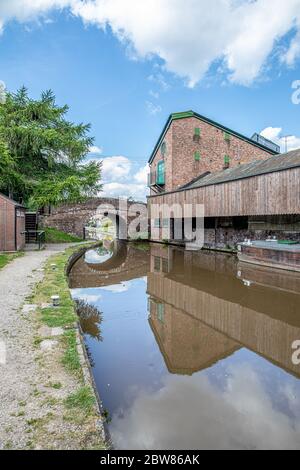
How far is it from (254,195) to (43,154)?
1399cm

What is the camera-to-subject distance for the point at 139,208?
82.0ft

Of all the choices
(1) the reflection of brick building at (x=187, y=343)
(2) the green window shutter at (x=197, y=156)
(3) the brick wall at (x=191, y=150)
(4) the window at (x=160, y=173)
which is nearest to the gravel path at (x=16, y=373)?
(1) the reflection of brick building at (x=187, y=343)

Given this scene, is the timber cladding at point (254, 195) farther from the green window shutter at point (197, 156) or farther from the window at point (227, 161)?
the window at point (227, 161)

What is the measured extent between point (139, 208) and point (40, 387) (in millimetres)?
22608

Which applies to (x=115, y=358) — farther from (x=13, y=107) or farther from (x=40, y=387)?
(x=13, y=107)

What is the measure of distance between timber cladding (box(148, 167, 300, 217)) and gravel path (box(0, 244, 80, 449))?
9.05m

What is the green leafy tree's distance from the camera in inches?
690

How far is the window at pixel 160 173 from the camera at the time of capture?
23.5 metres

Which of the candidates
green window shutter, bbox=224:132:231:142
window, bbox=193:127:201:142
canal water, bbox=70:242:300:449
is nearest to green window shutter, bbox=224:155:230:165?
green window shutter, bbox=224:132:231:142

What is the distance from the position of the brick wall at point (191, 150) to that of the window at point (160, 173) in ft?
2.62

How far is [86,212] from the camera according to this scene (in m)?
23.3

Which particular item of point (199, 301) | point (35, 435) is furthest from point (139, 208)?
point (35, 435)

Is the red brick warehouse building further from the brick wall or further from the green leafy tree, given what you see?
the green leafy tree

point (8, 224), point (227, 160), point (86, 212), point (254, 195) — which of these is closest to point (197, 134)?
point (227, 160)
